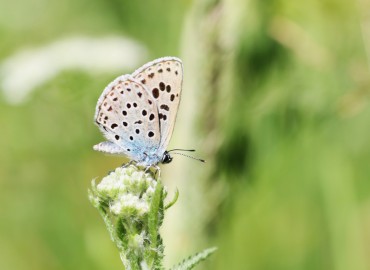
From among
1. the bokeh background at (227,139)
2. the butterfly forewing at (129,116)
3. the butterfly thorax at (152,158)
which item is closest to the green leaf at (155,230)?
the butterfly thorax at (152,158)

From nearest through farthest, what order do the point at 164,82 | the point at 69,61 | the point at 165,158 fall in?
1. the point at 164,82
2. the point at 165,158
3. the point at 69,61

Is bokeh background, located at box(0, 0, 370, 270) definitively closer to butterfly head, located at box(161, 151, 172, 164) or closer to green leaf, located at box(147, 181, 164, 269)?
butterfly head, located at box(161, 151, 172, 164)

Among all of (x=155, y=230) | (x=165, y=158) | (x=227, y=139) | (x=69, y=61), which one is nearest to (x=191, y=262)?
(x=155, y=230)

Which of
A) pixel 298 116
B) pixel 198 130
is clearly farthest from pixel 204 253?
pixel 298 116

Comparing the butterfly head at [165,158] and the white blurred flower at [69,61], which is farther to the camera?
the white blurred flower at [69,61]

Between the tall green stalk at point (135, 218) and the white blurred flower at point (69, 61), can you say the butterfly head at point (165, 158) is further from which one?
the white blurred flower at point (69, 61)

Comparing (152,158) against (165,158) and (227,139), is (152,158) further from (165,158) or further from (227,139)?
(227,139)

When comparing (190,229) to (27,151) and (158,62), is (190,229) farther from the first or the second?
(27,151)
